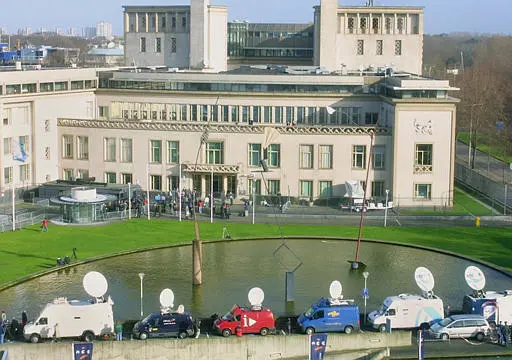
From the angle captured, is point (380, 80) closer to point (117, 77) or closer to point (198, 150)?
point (198, 150)

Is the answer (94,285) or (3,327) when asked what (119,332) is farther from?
(3,327)

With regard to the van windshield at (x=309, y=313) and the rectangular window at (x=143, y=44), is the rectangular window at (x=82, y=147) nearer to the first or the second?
the rectangular window at (x=143, y=44)

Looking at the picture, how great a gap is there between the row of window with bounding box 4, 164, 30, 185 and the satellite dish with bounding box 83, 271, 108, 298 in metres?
35.4

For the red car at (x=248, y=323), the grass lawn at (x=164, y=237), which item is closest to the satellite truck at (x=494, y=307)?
the red car at (x=248, y=323)

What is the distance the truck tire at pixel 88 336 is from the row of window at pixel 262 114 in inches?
1710

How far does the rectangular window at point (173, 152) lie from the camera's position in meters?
76.1

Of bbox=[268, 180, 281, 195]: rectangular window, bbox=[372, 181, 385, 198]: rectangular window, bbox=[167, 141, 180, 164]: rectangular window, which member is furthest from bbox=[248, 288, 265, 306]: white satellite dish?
bbox=[167, 141, 180, 164]: rectangular window

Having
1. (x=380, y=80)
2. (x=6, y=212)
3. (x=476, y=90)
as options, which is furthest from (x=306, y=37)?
(x=6, y=212)

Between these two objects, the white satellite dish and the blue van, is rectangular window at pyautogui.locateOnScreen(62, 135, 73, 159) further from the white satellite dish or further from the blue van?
the blue van

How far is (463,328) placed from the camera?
38.6m

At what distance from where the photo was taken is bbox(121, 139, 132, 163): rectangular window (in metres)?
76.8

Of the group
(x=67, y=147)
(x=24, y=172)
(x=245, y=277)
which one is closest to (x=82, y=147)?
(x=67, y=147)

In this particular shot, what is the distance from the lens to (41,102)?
76188mm

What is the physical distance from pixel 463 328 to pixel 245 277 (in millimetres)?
13969
